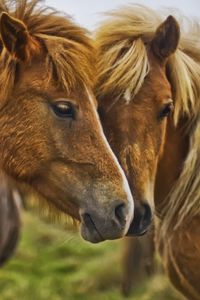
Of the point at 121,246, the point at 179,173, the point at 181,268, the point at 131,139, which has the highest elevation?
Result: the point at 131,139

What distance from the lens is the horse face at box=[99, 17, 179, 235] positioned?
6.30 ft

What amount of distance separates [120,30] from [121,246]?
4.21 ft

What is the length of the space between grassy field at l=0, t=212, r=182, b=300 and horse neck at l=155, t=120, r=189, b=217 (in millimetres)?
815

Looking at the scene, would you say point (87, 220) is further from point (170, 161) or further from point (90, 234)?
point (170, 161)

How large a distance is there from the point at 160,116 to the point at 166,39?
20 centimetres

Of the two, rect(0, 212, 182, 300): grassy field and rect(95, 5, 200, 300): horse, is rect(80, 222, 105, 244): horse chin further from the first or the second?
rect(0, 212, 182, 300): grassy field

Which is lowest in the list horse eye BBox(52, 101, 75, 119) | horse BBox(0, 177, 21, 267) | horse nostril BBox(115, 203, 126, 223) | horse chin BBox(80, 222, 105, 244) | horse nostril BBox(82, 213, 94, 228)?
horse BBox(0, 177, 21, 267)

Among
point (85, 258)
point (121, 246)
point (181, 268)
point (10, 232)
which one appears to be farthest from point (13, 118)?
point (85, 258)

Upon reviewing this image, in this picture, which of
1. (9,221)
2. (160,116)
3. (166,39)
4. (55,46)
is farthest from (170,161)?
(9,221)

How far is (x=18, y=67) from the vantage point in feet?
6.12

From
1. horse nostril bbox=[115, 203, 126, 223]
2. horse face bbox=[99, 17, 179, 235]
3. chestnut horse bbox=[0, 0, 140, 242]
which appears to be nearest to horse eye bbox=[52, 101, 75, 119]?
chestnut horse bbox=[0, 0, 140, 242]

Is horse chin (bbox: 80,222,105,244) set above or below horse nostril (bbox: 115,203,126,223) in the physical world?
below

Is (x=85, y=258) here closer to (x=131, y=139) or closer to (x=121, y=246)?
(x=121, y=246)

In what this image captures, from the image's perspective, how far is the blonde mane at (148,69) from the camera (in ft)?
6.46
